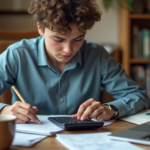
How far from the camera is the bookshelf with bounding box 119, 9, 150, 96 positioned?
7.43ft

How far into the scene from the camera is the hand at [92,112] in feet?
2.97

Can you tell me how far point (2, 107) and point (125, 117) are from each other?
0.53m

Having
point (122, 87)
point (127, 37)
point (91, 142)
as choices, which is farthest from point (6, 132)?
point (127, 37)

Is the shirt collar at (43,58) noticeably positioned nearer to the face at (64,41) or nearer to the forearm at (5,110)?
the face at (64,41)

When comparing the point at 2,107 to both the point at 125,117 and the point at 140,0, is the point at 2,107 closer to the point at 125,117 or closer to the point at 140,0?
the point at 125,117

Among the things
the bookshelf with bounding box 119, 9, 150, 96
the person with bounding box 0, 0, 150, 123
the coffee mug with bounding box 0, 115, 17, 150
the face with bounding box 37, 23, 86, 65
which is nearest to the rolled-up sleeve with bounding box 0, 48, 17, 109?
the person with bounding box 0, 0, 150, 123

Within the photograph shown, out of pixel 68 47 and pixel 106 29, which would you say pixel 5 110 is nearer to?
pixel 68 47

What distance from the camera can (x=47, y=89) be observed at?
1219 mm

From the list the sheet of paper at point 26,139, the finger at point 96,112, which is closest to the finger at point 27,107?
the sheet of paper at point 26,139

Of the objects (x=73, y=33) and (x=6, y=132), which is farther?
(x=73, y=33)

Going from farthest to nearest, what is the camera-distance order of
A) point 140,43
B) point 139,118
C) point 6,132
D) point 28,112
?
1. point 140,43
2. point 139,118
3. point 28,112
4. point 6,132

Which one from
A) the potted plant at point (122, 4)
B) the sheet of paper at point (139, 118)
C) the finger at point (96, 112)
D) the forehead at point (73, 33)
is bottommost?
the sheet of paper at point (139, 118)

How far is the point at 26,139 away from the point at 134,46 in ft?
6.12

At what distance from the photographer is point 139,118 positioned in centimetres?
100
